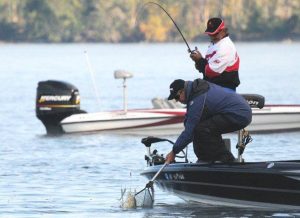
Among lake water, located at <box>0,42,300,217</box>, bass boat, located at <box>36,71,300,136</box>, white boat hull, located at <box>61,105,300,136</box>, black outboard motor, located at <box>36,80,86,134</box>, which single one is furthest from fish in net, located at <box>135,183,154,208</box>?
black outboard motor, located at <box>36,80,86,134</box>

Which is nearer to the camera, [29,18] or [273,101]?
[273,101]

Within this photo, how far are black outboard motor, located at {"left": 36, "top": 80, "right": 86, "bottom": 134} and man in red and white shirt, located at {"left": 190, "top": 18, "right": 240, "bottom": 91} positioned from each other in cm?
1111

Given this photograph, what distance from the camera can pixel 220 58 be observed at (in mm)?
14539

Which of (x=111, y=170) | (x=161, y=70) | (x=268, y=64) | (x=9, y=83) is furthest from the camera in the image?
(x=268, y=64)

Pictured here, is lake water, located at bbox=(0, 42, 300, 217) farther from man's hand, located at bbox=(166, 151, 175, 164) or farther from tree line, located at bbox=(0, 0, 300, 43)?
tree line, located at bbox=(0, 0, 300, 43)

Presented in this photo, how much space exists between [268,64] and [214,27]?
72.2 meters

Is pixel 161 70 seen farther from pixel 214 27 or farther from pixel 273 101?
pixel 214 27

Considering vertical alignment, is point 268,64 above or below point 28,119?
above

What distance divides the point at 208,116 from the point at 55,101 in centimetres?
1161

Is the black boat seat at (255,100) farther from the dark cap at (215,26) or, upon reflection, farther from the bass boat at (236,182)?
the dark cap at (215,26)

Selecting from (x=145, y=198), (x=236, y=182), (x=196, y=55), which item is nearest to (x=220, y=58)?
(x=196, y=55)

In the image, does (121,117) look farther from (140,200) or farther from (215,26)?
(215,26)

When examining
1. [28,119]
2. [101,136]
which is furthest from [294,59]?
[101,136]

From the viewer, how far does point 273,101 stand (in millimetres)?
41438
